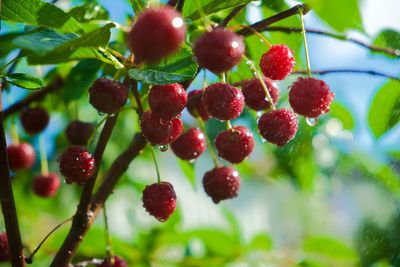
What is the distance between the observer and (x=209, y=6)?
1066 millimetres

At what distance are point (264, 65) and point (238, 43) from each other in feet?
0.81

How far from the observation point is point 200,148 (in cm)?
136

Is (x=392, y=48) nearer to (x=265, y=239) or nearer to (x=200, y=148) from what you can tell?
(x=200, y=148)

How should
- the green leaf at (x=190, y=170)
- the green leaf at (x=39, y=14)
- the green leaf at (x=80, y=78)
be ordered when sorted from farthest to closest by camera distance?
the green leaf at (x=190, y=170), the green leaf at (x=80, y=78), the green leaf at (x=39, y=14)

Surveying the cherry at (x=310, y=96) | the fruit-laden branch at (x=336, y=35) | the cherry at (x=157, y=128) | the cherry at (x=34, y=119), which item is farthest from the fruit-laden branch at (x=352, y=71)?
the cherry at (x=34, y=119)

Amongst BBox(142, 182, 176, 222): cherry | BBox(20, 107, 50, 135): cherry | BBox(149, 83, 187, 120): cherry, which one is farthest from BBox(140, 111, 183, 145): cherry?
BBox(20, 107, 50, 135): cherry

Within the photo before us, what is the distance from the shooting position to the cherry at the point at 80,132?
5.08 ft

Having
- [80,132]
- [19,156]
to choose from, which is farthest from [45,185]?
[80,132]

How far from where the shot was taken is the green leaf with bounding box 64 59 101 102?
1.54 metres

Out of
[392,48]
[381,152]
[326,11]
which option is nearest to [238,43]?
[326,11]

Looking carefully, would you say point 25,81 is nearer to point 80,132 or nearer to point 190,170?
point 80,132

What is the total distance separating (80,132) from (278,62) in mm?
625

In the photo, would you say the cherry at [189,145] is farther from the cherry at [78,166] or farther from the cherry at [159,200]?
the cherry at [78,166]

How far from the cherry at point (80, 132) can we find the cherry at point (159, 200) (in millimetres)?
363
